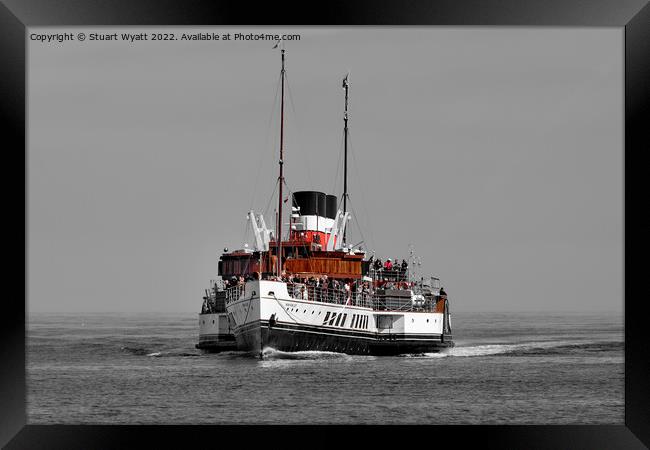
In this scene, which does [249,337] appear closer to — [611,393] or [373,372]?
[373,372]

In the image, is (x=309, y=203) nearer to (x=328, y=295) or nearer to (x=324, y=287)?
(x=328, y=295)

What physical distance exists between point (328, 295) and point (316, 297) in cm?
126

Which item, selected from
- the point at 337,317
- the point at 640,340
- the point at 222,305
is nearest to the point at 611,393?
the point at 337,317

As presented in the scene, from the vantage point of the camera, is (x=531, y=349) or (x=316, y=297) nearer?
(x=316, y=297)

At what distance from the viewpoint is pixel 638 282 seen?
16.1 metres

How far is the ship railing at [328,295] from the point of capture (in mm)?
43688

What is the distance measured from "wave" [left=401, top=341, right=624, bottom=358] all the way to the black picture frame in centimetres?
3105

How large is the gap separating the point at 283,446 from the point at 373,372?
21.3 meters
